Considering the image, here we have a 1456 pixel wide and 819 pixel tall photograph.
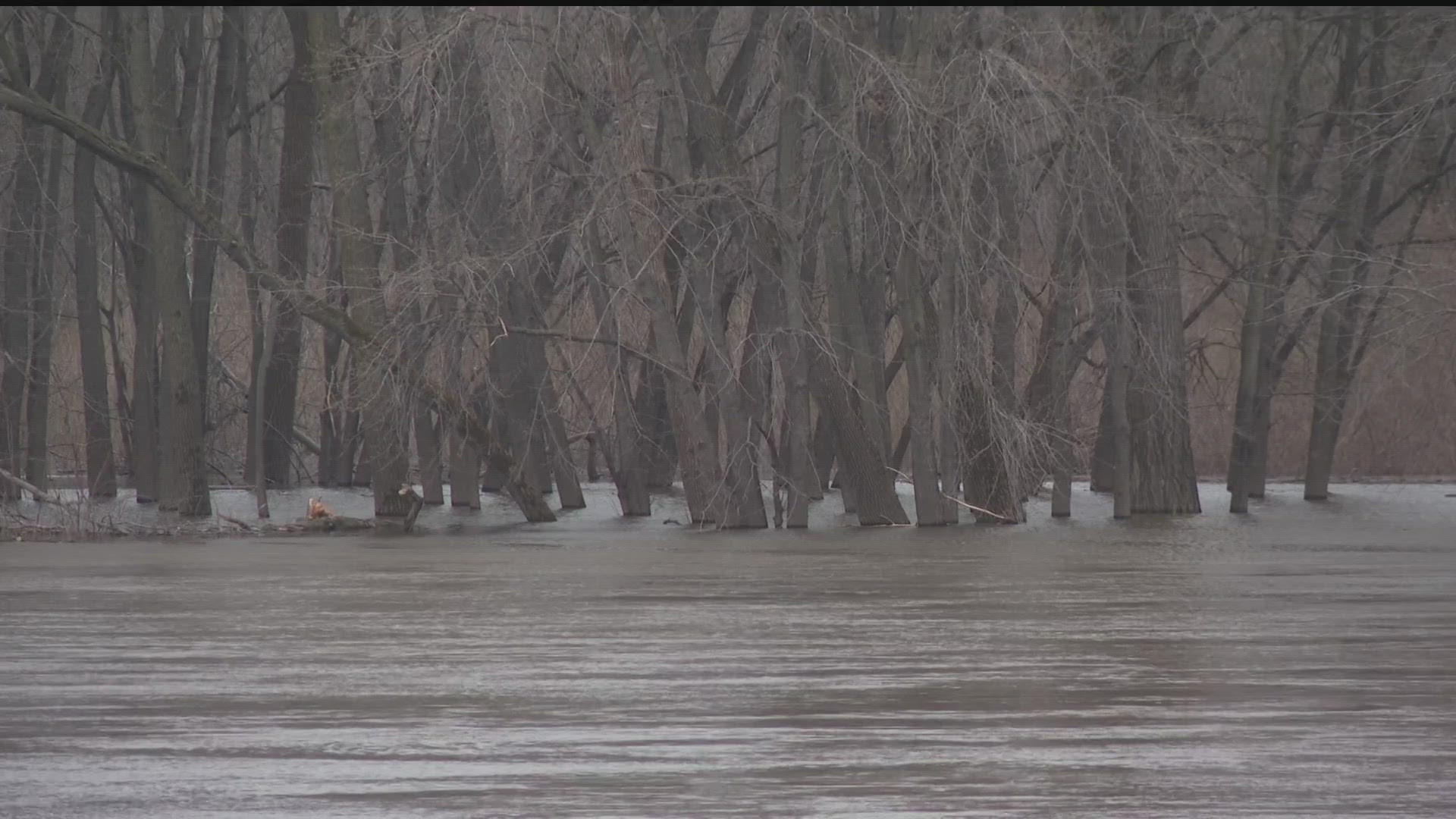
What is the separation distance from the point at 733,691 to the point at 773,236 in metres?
13.5

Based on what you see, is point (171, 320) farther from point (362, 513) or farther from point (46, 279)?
point (46, 279)

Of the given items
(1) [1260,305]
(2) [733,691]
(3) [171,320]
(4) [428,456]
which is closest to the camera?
(2) [733,691]

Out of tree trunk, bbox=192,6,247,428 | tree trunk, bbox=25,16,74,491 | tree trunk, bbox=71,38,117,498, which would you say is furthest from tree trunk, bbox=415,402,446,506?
tree trunk, bbox=25,16,74,491

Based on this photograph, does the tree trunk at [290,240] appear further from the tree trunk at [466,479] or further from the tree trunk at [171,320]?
the tree trunk at [466,479]

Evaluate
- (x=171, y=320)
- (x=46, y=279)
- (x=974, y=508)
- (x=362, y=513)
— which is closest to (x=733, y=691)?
(x=974, y=508)

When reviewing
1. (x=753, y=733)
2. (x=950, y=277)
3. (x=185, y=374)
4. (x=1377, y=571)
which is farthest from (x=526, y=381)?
(x=753, y=733)

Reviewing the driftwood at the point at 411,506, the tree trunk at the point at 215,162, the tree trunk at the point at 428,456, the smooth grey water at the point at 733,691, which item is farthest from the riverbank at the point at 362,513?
the smooth grey water at the point at 733,691

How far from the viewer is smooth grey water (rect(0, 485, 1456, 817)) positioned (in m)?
5.41

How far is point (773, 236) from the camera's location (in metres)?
20.4

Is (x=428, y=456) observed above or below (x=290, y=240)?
below

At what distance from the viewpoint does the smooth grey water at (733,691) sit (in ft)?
17.7

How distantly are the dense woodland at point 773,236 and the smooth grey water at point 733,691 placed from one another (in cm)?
619

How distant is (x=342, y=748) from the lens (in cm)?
608

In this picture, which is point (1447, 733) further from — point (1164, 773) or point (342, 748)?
point (342, 748)
